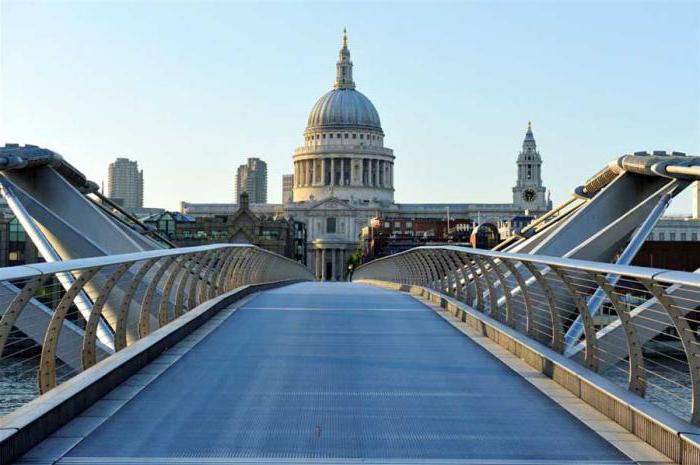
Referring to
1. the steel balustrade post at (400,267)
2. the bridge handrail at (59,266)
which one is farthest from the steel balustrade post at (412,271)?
the bridge handrail at (59,266)

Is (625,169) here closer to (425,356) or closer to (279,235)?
(425,356)

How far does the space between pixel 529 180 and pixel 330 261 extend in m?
35.1

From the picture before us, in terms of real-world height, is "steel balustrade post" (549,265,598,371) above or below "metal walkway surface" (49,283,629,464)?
above

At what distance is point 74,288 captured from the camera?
367 inches

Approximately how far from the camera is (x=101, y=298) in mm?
10320

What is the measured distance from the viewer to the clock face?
A: 185 meters

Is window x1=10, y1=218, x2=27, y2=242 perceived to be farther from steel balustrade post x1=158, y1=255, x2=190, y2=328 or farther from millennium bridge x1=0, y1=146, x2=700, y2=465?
steel balustrade post x1=158, y1=255, x2=190, y2=328

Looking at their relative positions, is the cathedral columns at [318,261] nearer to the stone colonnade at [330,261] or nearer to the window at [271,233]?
the stone colonnade at [330,261]

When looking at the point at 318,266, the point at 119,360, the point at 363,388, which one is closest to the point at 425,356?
the point at 363,388

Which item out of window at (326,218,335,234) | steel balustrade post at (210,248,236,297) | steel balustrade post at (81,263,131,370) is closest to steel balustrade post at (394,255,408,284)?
steel balustrade post at (210,248,236,297)

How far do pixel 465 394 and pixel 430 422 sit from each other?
139 centimetres

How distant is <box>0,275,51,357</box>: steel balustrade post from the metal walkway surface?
0.89 m

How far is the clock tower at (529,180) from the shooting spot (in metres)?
184

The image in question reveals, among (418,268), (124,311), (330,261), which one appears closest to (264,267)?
(418,268)
